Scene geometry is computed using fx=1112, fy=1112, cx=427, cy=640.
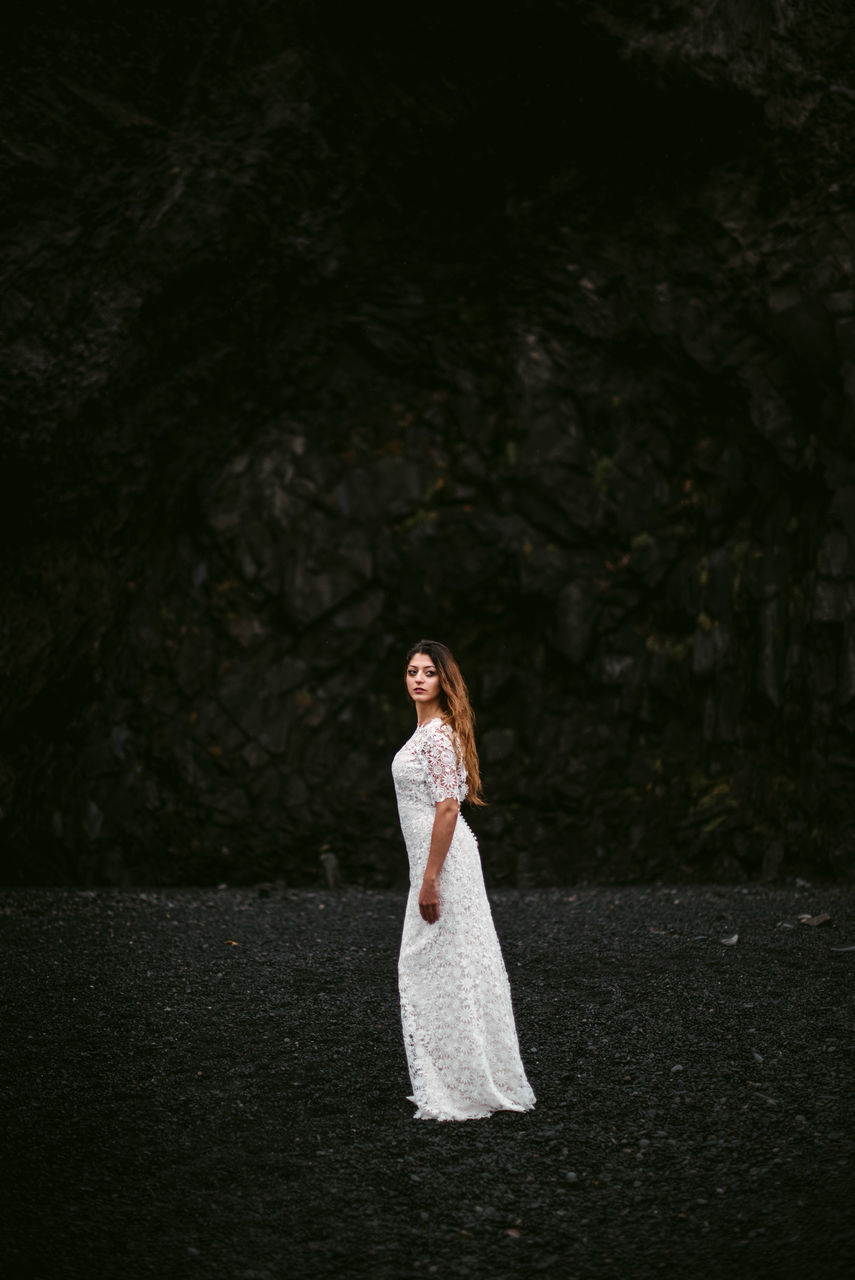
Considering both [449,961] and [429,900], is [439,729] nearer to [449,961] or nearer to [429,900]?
[429,900]

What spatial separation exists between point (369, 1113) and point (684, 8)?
9.78 meters

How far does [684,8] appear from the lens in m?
10.1

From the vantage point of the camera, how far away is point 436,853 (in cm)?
470

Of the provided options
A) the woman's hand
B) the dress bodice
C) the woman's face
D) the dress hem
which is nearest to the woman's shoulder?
the dress bodice

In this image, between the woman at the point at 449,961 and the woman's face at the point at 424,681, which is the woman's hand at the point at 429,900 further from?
the woman's face at the point at 424,681

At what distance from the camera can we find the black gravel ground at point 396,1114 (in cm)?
374

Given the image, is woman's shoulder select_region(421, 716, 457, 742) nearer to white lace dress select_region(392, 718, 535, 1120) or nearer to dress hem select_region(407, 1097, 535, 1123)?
white lace dress select_region(392, 718, 535, 1120)

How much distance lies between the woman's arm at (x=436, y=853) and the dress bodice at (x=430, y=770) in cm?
6

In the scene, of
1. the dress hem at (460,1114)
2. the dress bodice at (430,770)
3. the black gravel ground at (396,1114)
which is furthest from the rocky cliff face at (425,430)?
the dress bodice at (430,770)

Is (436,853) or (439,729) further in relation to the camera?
(439,729)

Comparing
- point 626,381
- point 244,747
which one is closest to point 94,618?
point 244,747

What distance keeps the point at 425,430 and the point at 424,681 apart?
25.6 feet

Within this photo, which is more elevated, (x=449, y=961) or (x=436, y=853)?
(x=436, y=853)

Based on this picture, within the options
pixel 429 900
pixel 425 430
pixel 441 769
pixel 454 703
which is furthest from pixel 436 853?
pixel 425 430
